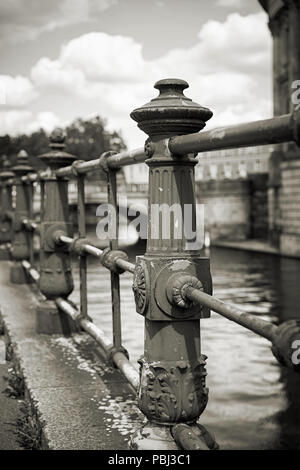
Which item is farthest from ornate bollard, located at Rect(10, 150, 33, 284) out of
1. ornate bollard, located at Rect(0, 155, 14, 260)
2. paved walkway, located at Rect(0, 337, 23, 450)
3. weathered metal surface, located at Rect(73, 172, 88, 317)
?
paved walkway, located at Rect(0, 337, 23, 450)

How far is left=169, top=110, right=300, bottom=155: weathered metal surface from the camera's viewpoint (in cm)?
139

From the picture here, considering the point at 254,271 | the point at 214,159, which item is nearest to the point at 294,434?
the point at 254,271

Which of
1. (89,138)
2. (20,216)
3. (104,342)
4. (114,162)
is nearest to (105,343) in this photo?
(104,342)

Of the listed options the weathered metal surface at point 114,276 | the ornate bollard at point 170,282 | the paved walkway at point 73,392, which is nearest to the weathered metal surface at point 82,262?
the paved walkway at point 73,392

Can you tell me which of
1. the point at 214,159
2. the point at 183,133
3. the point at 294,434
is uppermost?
the point at 214,159

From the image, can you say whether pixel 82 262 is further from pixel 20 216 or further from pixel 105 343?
pixel 20 216

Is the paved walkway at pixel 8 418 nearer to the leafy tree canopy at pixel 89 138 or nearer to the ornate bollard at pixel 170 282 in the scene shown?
the ornate bollard at pixel 170 282

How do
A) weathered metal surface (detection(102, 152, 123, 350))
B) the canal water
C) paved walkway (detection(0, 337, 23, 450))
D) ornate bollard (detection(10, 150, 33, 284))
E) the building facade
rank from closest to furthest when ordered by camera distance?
paved walkway (detection(0, 337, 23, 450)) < weathered metal surface (detection(102, 152, 123, 350)) < ornate bollard (detection(10, 150, 33, 284)) < the canal water < the building facade

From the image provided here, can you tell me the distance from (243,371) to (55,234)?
4699mm

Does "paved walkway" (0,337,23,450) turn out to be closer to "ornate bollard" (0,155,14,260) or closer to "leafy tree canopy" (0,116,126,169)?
"ornate bollard" (0,155,14,260)

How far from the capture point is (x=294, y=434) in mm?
6578

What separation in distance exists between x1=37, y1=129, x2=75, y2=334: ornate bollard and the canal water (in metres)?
1.94

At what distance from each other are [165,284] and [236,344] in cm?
777
